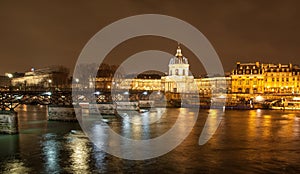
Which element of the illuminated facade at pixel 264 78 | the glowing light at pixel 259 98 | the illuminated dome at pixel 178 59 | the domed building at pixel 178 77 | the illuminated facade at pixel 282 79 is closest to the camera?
the glowing light at pixel 259 98

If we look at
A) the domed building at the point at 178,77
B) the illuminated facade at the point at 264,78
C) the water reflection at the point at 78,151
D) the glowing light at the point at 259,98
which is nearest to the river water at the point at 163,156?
the water reflection at the point at 78,151

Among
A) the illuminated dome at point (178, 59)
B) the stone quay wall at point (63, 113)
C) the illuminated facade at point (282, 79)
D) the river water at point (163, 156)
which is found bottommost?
the river water at point (163, 156)

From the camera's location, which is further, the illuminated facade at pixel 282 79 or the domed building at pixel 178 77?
the domed building at pixel 178 77

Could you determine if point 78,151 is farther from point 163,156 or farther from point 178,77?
point 178,77

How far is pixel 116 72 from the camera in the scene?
372 feet

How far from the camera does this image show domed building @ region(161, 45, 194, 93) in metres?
163

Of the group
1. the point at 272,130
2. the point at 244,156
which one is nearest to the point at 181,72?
the point at 272,130

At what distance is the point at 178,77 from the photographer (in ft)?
539

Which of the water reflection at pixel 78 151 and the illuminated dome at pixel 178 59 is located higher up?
the illuminated dome at pixel 178 59

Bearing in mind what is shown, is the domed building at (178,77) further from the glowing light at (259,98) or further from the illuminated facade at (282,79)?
the glowing light at (259,98)

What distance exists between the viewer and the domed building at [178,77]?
162988mm

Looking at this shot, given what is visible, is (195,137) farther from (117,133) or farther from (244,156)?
(244,156)

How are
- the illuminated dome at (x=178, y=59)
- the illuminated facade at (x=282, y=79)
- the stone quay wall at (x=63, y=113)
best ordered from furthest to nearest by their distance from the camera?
the illuminated dome at (x=178, y=59), the illuminated facade at (x=282, y=79), the stone quay wall at (x=63, y=113)

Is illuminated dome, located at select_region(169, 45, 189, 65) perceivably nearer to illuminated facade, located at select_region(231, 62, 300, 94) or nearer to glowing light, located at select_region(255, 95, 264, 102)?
illuminated facade, located at select_region(231, 62, 300, 94)
